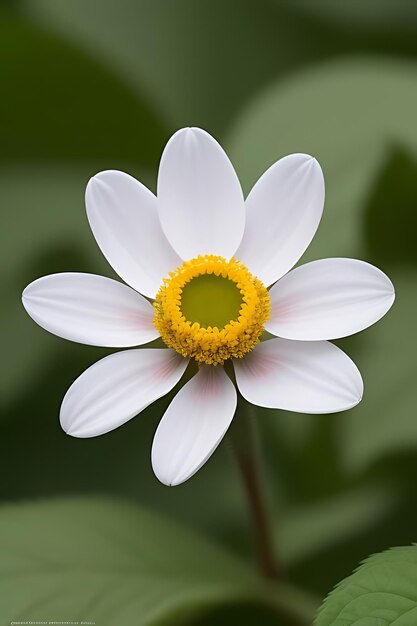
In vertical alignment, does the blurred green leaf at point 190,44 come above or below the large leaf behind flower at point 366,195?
above

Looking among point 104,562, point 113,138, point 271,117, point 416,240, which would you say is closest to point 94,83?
point 113,138

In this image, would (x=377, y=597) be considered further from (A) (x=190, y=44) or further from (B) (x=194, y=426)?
(A) (x=190, y=44)

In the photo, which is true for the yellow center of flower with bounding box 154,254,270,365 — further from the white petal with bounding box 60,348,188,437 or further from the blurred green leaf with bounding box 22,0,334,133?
the blurred green leaf with bounding box 22,0,334,133

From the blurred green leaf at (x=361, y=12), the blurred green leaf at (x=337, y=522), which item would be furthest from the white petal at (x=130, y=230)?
the blurred green leaf at (x=361, y=12)

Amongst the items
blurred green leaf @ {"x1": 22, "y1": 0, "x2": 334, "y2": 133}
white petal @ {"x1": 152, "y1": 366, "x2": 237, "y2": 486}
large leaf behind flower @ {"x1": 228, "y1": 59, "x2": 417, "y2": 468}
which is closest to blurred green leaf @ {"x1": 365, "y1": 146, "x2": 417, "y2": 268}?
large leaf behind flower @ {"x1": 228, "y1": 59, "x2": 417, "y2": 468}

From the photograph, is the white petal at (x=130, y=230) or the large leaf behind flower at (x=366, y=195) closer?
the white petal at (x=130, y=230)

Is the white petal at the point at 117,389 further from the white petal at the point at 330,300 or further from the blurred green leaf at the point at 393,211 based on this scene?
the blurred green leaf at the point at 393,211
